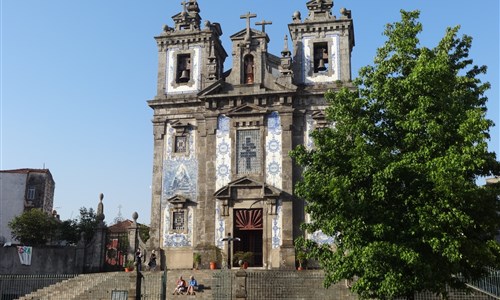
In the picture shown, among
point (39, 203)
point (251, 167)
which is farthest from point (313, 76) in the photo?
point (39, 203)

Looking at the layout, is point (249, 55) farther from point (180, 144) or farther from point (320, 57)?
point (180, 144)

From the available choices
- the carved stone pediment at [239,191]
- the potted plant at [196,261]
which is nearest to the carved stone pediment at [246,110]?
the carved stone pediment at [239,191]

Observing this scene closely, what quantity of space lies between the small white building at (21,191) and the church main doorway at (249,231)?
956 inches

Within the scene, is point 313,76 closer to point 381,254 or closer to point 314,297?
point 314,297

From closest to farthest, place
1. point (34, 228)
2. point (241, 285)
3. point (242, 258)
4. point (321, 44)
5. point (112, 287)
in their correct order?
point (241, 285) → point (112, 287) → point (242, 258) → point (321, 44) → point (34, 228)

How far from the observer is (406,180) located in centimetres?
1450

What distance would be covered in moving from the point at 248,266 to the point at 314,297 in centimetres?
645

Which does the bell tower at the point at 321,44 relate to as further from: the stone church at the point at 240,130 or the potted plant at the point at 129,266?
the potted plant at the point at 129,266

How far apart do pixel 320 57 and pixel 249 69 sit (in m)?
3.86

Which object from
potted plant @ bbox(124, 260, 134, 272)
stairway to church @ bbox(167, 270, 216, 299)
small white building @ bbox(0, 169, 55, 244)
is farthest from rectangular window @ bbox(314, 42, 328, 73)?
small white building @ bbox(0, 169, 55, 244)

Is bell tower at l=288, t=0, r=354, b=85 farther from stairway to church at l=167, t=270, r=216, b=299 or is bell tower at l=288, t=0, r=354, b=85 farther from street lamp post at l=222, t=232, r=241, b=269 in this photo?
stairway to church at l=167, t=270, r=216, b=299

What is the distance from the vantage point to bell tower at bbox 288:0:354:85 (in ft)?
97.9

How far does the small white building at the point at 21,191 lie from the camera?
45.5 metres

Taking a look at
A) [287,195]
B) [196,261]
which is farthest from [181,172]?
[287,195]
